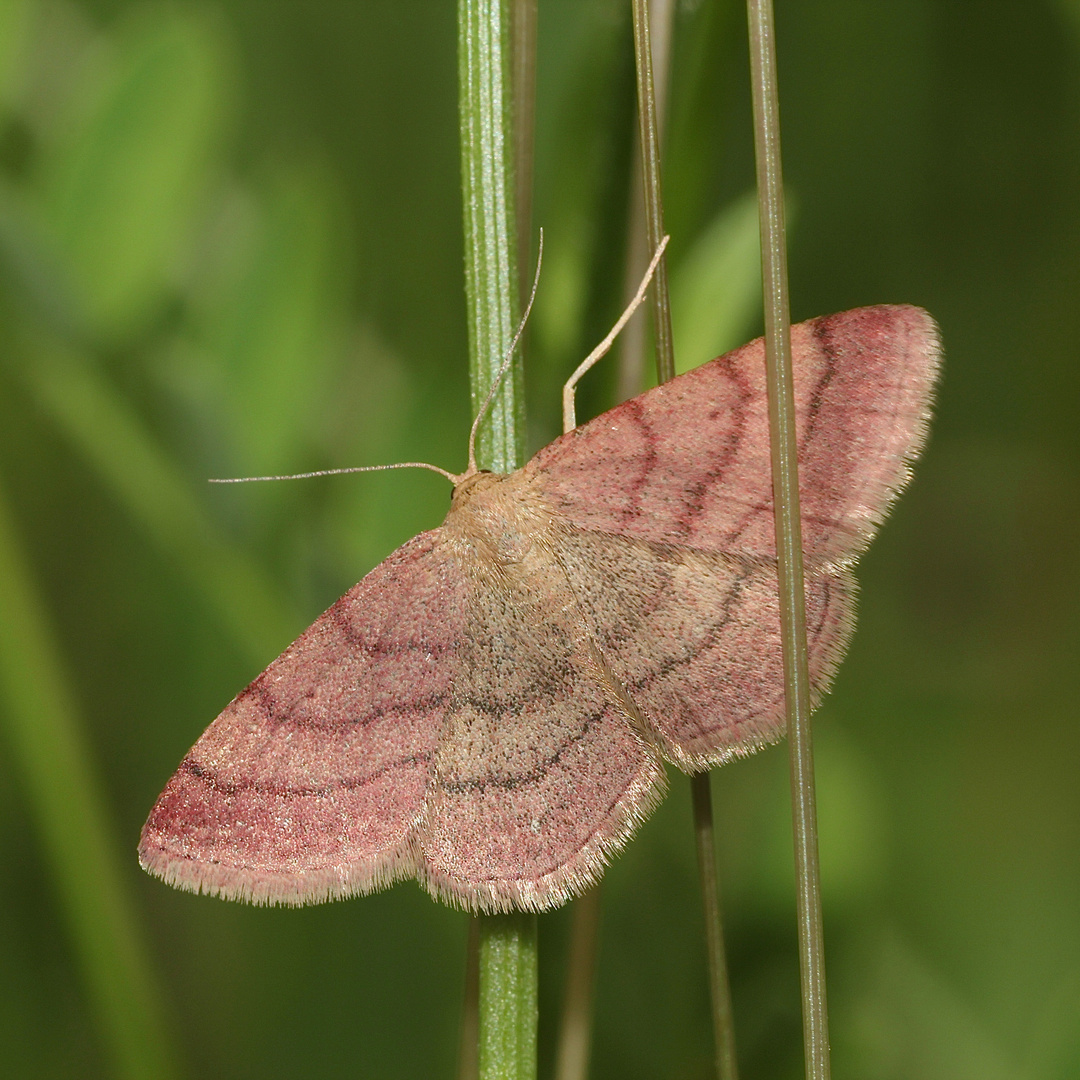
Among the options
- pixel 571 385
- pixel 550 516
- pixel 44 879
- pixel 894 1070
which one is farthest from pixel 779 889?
pixel 44 879

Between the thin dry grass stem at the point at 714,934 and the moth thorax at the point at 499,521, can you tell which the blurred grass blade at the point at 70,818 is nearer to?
the moth thorax at the point at 499,521

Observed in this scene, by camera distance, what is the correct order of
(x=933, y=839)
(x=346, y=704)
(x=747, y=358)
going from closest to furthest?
(x=747, y=358), (x=346, y=704), (x=933, y=839)

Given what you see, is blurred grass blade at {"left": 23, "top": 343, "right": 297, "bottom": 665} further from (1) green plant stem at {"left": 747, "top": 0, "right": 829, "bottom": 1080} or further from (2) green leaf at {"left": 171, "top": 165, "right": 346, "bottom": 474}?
(1) green plant stem at {"left": 747, "top": 0, "right": 829, "bottom": 1080}

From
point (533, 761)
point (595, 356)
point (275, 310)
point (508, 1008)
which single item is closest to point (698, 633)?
point (533, 761)

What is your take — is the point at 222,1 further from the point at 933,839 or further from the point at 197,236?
the point at 933,839

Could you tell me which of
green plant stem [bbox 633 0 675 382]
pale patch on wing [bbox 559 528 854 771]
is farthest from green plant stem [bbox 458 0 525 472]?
pale patch on wing [bbox 559 528 854 771]

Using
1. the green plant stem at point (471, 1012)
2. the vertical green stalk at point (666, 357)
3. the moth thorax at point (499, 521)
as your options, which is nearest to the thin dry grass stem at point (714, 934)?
the vertical green stalk at point (666, 357)

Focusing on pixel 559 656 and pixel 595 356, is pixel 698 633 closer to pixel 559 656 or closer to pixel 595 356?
pixel 559 656
